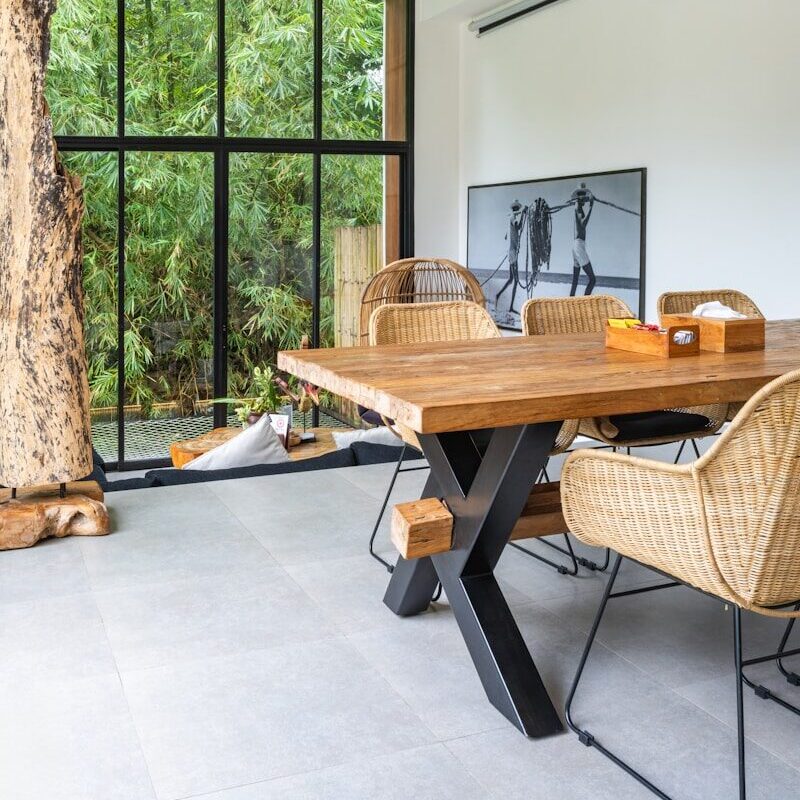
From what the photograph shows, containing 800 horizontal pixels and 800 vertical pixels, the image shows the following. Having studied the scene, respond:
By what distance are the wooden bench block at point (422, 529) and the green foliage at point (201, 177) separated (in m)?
5.52

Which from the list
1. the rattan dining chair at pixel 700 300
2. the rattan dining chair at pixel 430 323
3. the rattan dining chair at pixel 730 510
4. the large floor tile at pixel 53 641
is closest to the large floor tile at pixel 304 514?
the rattan dining chair at pixel 430 323

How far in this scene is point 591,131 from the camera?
20.3 feet

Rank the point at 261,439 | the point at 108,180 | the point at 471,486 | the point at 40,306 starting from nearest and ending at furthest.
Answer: the point at 471,486
the point at 40,306
the point at 261,439
the point at 108,180

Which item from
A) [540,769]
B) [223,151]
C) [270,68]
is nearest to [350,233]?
[223,151]

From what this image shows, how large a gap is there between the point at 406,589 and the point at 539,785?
2.90ft

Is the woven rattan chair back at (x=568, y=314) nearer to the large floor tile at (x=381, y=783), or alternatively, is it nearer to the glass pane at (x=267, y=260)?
the large floor tile at (x=381, y=783)

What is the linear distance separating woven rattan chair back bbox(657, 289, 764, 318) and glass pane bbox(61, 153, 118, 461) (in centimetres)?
467

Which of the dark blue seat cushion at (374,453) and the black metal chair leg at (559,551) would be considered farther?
the dark blue seat cushion at (374,453)

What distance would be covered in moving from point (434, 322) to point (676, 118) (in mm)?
2605

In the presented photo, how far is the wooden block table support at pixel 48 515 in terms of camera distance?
3.52 meters

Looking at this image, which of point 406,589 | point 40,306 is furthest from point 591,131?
point 406,589

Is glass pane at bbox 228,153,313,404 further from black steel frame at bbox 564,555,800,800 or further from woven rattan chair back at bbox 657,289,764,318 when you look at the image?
black steel frame at bbox 564,555,800,800

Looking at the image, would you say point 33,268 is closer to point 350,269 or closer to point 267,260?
point 267,260

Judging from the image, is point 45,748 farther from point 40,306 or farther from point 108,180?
point 108,180
